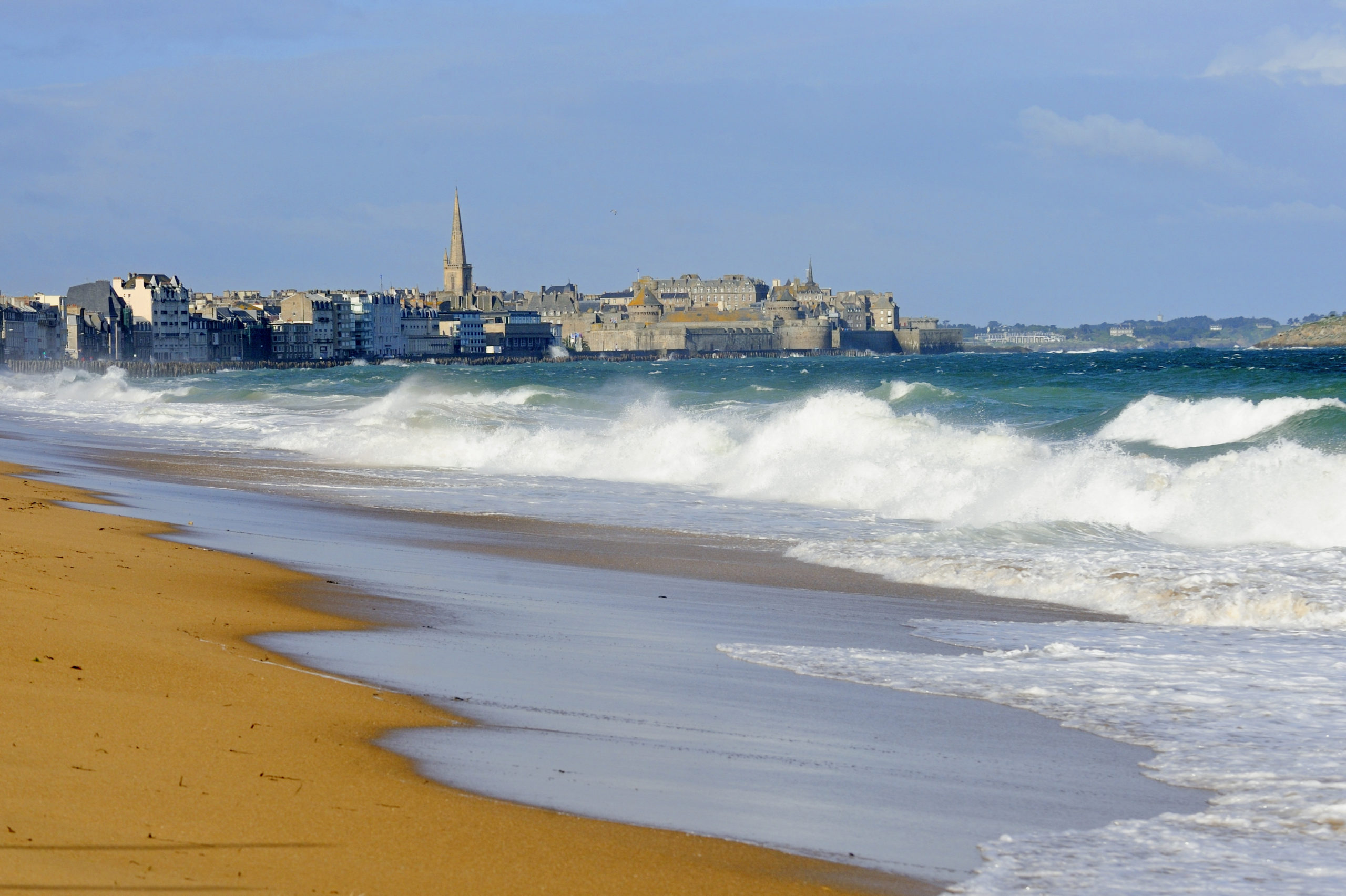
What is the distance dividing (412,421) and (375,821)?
29.5m

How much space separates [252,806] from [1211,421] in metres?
23.9

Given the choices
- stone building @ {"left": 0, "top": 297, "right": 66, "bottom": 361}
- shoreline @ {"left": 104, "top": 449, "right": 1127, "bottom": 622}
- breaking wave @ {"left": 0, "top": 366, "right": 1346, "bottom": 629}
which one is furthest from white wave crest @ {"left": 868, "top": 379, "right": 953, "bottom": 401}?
stone building @ {"left": 0, "top": 297, "right": 66, "bottom": 361}

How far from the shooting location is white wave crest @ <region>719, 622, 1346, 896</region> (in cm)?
436

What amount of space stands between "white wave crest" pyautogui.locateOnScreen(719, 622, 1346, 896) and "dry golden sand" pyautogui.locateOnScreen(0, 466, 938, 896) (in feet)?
2.42

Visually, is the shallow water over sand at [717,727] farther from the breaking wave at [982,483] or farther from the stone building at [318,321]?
the stone building at [318,321]

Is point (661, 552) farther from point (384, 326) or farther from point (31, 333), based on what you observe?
point (384, 326)

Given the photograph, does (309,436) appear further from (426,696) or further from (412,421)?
(426,696)

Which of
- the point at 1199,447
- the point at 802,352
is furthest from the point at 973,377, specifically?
the point at 802,352

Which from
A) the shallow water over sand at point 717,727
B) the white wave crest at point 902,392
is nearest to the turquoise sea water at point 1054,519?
the shallow water over sand at point 717,727

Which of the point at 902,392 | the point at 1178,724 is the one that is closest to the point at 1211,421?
the point at 902,392

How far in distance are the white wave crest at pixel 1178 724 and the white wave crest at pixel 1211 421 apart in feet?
55.4

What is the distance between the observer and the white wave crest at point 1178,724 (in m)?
4.36

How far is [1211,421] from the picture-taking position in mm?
25297

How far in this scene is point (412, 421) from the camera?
109 ft
